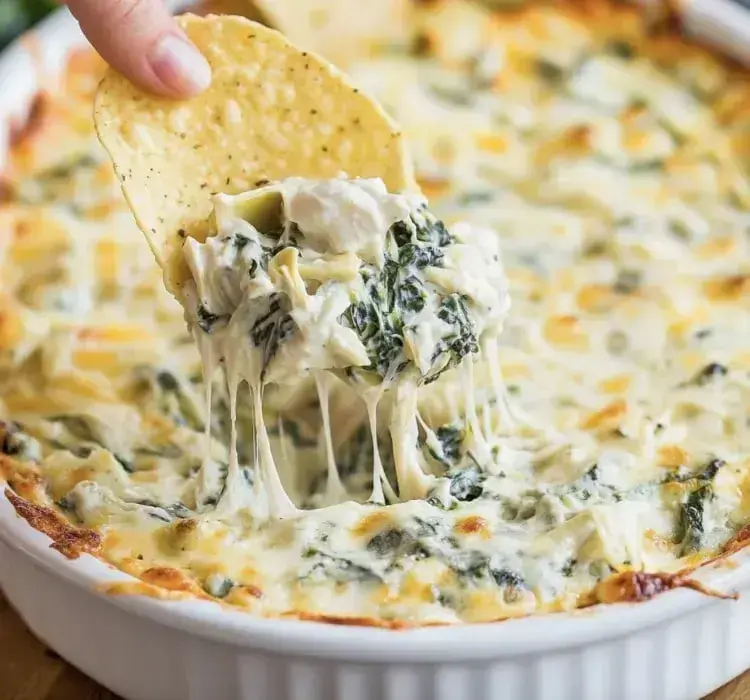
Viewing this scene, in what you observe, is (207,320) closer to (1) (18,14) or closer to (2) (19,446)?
(2) (19,446)

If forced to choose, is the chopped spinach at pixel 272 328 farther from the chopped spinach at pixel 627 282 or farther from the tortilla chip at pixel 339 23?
the tortilla chip at pixel 339 23

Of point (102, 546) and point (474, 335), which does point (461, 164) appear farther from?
point (102, 546)

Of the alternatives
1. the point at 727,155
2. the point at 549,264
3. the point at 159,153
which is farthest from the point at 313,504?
the point at 727,155

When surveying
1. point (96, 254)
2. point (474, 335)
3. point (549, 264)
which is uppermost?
point (474, 335)

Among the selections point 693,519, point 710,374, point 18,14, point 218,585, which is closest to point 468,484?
point 693,519

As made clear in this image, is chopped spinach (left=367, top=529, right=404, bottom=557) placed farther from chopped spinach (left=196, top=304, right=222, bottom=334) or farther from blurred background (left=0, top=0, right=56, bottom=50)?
blurred background (left=0, top=0, right=56, bottom=50)

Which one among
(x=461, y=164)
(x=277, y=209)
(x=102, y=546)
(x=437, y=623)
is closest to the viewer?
(x=437, y=623)
